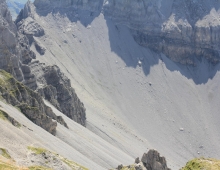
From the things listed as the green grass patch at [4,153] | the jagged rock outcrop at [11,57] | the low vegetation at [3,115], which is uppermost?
the jagged rock outcrop at [11,57]

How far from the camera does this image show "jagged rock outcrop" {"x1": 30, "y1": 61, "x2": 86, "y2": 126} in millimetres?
132375

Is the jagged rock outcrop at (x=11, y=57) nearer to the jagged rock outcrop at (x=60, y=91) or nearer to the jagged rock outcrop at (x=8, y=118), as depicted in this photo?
the jagged rock outcrop at (x=60, y=91)

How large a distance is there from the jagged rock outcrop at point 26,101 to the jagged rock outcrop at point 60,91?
100 ft

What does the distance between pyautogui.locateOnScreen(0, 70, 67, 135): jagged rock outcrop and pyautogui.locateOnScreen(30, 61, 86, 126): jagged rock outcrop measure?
100 ft

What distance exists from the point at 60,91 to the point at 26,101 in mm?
41381

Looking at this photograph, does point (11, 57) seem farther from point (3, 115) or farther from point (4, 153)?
point (4, 153)

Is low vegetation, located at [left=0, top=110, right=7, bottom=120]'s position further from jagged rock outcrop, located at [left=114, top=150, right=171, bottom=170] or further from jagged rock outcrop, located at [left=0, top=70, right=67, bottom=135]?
jagged rock outcrop, located at [left=114, top=150, right=171, bottom=170]

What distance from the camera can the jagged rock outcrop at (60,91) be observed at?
13238 cm

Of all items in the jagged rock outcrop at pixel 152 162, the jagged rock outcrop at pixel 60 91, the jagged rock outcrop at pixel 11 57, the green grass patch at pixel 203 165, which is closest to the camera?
the green grass patch at pixel 203 165

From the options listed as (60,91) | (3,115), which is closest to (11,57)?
(60,91)

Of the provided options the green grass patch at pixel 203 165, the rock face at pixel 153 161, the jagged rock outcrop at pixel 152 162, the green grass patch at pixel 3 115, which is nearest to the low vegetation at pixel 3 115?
the green grass patch at pixel 3 115

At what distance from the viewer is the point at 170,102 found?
638ft

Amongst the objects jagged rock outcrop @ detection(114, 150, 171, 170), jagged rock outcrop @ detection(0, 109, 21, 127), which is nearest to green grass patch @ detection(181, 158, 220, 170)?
jagged rock outcrop @ detection(114, 150, 171, 170)

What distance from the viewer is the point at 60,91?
13700 cm
